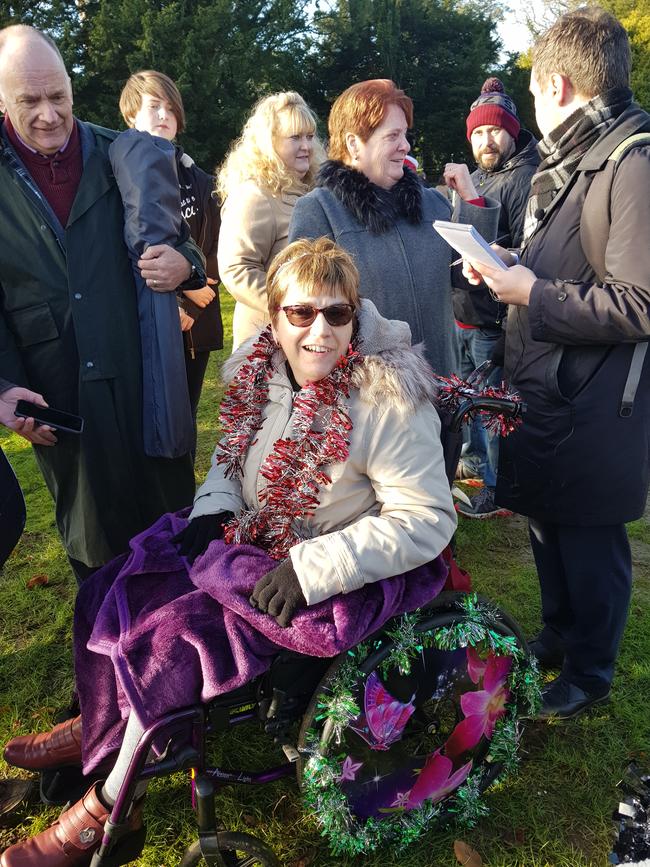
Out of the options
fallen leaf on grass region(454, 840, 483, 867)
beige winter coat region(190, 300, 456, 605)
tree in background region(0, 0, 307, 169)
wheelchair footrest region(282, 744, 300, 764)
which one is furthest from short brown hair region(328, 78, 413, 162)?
tree in background region(0, 0, 307, 169)

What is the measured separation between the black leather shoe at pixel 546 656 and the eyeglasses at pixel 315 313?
165 cm

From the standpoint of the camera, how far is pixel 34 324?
2.34m

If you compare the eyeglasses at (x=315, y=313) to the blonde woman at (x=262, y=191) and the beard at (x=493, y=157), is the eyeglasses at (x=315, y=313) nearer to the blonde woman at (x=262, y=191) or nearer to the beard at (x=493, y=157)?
the blonde woman at (x=262, y=191)

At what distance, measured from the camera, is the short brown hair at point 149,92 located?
12.1ft

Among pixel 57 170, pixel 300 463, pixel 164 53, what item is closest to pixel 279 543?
pixel 300 463

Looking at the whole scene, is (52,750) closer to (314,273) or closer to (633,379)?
(314,273)

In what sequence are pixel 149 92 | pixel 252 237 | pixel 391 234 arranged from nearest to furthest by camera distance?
1. pixel 391 234
2. pixel 252 237
3. pixel 149 92

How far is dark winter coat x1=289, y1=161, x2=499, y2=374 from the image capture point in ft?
8.28

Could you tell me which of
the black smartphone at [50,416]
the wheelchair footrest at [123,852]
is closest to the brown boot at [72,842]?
the wheelchair footrest at [123,852]

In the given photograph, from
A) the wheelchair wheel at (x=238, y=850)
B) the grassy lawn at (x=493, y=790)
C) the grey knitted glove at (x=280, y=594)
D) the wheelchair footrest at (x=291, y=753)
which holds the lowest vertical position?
the grassy lawn at (x=493, y=790)

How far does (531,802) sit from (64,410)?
2116 millimetres

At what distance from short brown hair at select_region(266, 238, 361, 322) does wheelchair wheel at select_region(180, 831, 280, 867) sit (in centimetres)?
145

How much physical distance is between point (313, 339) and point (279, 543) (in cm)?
Answer: 59

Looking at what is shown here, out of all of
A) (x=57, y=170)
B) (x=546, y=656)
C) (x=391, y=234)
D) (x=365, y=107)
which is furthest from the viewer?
(x=546, y=656)
